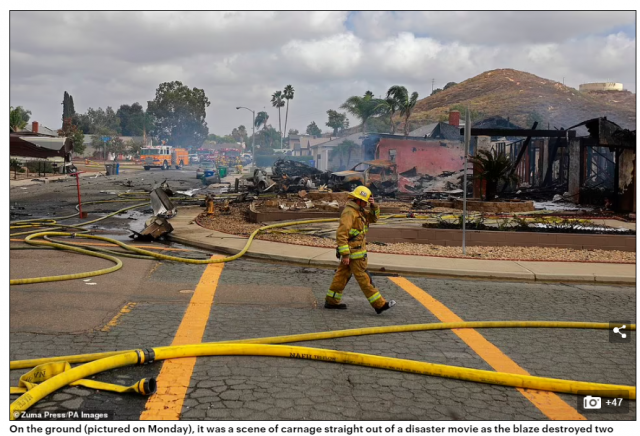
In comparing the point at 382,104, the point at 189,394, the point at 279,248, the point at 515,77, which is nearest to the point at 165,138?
the point at 515,77

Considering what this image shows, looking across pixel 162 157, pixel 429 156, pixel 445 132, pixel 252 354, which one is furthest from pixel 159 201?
pixel 162 157

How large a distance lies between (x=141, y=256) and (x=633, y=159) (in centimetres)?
1636

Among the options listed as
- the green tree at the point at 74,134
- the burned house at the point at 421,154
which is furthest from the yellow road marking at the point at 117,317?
the green tree at the point at 74,134

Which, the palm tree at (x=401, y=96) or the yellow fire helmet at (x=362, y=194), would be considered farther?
the palm tree at (x=401, y=96)

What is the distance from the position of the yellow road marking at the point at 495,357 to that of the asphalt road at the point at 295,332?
0.08ft

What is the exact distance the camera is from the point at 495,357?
6.11 metres

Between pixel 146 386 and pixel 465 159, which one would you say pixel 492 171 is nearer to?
pixel 465 159

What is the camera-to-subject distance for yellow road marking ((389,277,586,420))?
4733 millimetres

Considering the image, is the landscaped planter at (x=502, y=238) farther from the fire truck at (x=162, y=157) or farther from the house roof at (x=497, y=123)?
the fire truck at (x=162, y=157)

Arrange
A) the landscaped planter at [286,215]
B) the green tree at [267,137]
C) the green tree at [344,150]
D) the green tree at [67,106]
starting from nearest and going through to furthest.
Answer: the landscaped planter at [286,215], the green tree at [344,150], the green tree at [67,106], the green tree at [267,137]

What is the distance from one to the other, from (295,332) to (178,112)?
11354cm

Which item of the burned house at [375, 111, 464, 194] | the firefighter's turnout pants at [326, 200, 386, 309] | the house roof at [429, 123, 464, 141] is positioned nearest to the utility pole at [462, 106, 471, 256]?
the firefighter's turnout pants at [326, 200, 386, 309]

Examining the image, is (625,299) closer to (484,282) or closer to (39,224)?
(484,282)

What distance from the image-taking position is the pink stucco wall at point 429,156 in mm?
39562
